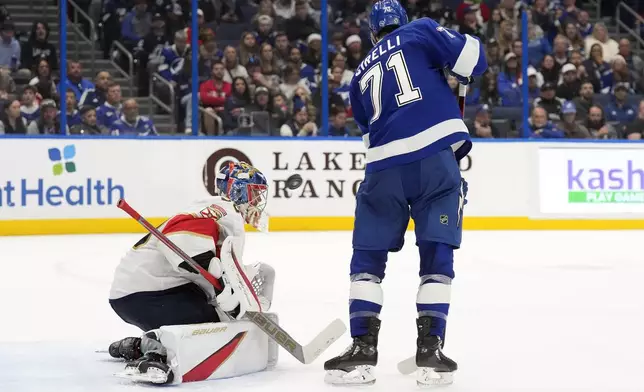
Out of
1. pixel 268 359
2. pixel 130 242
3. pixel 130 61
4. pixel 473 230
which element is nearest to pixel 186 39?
pixel 130 61

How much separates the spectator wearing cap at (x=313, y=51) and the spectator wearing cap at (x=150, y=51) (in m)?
1.32

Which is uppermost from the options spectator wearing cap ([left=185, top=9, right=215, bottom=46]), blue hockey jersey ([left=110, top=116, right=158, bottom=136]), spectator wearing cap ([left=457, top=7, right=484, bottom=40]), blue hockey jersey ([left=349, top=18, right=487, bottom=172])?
spectator wearing cap ([left=457, top=7, right=484, bottom=40])

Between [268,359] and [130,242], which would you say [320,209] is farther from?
[268,359]

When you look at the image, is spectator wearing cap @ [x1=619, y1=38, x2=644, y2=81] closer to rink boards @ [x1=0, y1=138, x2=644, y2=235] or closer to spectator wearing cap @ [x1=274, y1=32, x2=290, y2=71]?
rink boards @ [x1=0, y1=138, x2=644, y2=235]

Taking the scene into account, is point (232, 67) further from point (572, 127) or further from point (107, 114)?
point (572, 127)

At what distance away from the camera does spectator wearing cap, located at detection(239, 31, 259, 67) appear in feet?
34.1

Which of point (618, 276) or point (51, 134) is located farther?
point (51, 134)

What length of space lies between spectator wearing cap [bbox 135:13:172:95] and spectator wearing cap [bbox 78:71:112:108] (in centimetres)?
35

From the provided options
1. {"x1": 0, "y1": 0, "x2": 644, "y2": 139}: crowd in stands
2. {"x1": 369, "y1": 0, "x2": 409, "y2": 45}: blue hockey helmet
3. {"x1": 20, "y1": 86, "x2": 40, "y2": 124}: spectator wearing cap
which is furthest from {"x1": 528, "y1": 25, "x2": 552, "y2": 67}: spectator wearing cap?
{"x1": 369, "y1": 0, "x2": 409, "y2": 45}: blue hockey helmet

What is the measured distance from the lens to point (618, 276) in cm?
648

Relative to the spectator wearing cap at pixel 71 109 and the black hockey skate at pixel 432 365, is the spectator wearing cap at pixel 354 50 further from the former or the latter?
the black hockey skate at pixel 432 365

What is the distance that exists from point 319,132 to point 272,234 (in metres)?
1.22

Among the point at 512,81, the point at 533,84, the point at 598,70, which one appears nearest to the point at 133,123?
the point at 512,81

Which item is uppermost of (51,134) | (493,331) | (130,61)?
(130,61)
